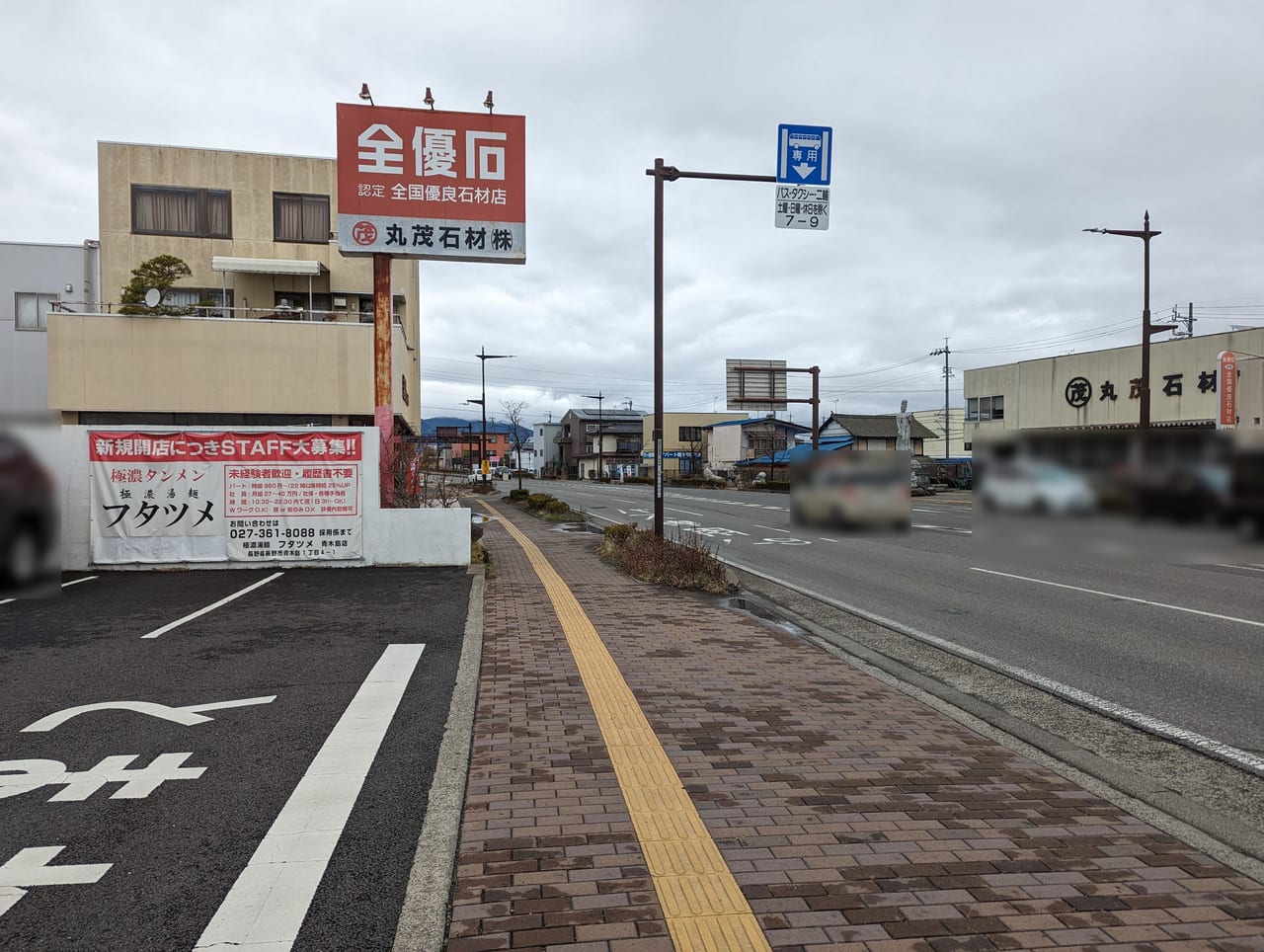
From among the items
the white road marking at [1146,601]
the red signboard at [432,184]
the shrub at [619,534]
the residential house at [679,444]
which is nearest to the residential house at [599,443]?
the residential house at [679,444]

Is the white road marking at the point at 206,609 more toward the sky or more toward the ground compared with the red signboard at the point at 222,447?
more toward the ground

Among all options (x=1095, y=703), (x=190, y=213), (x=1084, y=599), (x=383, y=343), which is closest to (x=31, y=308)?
(x=190, y=213)

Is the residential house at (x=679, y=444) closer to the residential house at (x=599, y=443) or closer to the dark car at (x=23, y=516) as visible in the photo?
the residential house at (x=599, y=443)

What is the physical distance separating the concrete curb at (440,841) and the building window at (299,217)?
2633 centimetres

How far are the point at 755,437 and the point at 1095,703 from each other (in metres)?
4.53

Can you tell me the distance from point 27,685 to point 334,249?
82.5 ft

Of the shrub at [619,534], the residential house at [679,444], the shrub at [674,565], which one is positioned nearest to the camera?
the shrub at [674,565]

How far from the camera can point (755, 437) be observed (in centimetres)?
528

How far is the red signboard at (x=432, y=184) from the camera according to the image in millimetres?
15672

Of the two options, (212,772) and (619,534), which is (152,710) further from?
(619,534)

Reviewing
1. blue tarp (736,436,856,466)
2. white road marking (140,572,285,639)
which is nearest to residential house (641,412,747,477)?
white road marking (140,572,285,639)

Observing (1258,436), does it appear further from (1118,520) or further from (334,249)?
(334,249)

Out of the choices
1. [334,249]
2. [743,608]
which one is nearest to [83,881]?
[743,608]

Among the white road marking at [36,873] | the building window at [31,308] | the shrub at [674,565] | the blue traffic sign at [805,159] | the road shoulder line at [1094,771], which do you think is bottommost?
the road shoulder line at [1094,771]
